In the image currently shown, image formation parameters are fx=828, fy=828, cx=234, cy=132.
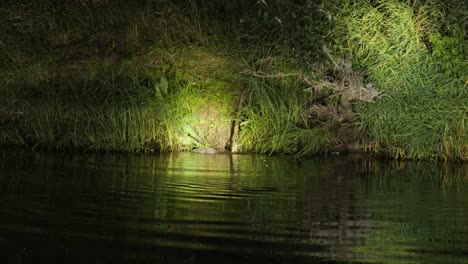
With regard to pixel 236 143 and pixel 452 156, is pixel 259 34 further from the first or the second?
pixel 452 156

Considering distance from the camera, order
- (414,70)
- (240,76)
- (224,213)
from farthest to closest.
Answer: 1. (240,76)
2. (414,70)
3. (224,213)

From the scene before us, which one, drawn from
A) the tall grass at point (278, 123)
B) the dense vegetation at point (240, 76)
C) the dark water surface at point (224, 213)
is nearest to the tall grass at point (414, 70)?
the dense vegetation at point (240, 76)

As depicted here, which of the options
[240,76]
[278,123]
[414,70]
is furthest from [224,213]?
[240,76]

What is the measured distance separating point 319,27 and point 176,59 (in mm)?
1924

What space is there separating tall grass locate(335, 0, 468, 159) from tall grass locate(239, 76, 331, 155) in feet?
2.63

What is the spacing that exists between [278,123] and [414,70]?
164 cm

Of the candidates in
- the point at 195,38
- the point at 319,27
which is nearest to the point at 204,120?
the point at 195,38

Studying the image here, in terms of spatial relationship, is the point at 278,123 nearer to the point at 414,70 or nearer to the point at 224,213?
the point at 414,70

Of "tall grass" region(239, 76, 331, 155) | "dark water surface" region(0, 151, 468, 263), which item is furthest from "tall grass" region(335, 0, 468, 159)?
"dark water surface" region(0, 151, 468, 263)

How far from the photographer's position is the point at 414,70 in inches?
361

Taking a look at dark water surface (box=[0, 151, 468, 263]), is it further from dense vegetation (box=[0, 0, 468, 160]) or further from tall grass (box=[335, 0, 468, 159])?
dense vegetation (box=[0, 0, 468, 160])

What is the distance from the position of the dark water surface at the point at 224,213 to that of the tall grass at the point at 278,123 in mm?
1539

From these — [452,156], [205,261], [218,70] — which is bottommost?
[205,261]

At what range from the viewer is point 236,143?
9.77 m
